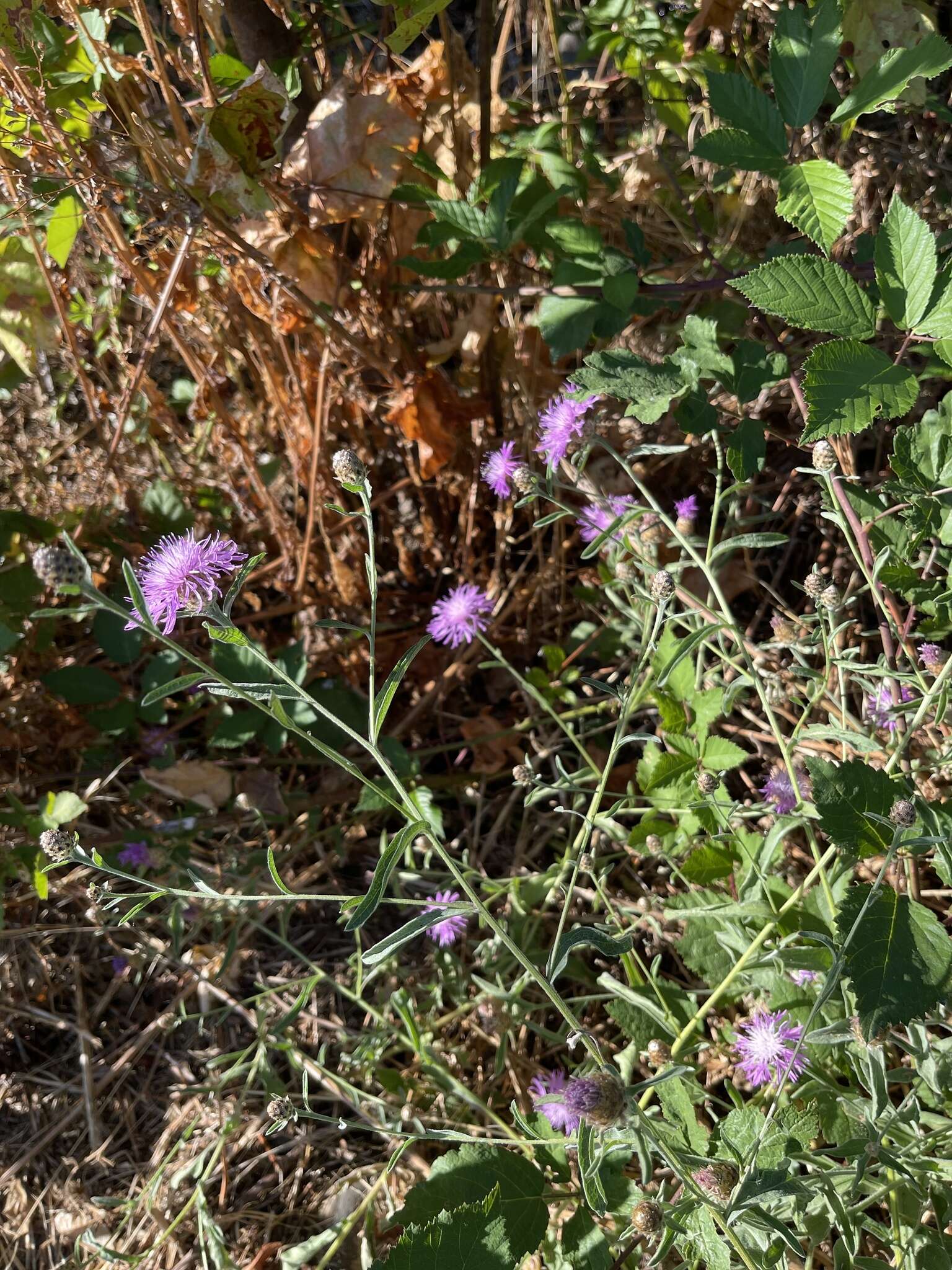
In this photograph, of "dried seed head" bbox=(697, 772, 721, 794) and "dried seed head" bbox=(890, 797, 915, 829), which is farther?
"dried seed head" bbox=(697, 772, 721, 794)

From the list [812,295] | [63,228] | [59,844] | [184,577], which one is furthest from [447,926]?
[63,228]

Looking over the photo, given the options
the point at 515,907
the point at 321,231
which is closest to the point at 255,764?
the point at 515,907

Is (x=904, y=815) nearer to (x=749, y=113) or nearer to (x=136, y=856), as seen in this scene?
(x=749, y=113)

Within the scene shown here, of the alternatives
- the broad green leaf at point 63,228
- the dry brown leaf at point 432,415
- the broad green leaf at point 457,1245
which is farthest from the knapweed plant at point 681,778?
the broad green leaf at point 63,228

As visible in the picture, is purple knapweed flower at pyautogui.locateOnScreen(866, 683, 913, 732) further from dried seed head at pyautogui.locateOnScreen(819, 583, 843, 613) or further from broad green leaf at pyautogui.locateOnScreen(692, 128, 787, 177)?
broad green leaf at pyautogui.locateOnScreen(692, 128, 787, 177)

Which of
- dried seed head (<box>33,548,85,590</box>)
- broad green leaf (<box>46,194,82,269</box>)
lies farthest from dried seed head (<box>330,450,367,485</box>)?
broad green leaf (<box>46,194,82,269</box>)

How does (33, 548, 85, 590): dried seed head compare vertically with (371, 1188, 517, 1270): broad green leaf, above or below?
above

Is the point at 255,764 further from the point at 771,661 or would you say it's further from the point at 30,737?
the point at 771,661
